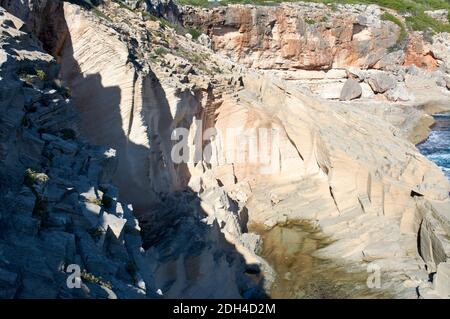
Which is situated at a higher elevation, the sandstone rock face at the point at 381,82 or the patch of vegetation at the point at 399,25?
the patch of vegetation at the point at 399,25

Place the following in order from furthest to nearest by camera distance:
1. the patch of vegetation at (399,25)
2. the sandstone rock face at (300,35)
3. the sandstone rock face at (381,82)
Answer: the patch of vegetation at (399,25), the sandstone rock face at (300,35), the sandstone rock face at (381,82)

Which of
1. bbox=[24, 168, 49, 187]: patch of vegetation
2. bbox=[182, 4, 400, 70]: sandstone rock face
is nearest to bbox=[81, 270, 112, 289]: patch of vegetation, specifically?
bbox=[24, 168, 49, 187]: patch of vegetation

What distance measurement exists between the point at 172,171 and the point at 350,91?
35591 mm

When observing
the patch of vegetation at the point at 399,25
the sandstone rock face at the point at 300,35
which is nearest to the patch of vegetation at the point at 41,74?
the sandstone rock face at the point at 300,35

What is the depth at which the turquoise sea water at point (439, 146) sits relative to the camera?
29.9 meters

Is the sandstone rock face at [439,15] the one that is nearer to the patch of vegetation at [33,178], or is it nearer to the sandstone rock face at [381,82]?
the sandstone rock face at [381,82]

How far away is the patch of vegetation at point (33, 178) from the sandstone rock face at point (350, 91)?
1717 inches

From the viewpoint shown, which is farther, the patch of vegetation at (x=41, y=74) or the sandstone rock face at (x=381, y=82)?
the sandstone rock face at (x=381, y=82)

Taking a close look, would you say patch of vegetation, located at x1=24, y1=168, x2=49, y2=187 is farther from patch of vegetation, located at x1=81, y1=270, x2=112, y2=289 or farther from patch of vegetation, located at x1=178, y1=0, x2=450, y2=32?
patch of vegetation, located at x1=178, y1=0, x2=450, y2=32

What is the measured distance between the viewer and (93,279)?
7047 mm
